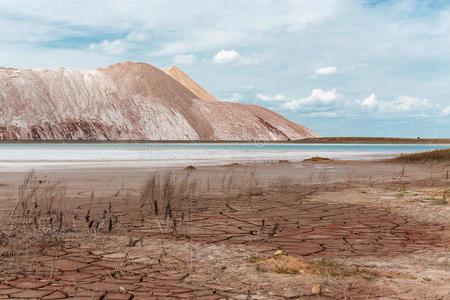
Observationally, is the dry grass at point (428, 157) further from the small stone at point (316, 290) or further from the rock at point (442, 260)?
the small stone at point (316, 290)

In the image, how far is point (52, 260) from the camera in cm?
537

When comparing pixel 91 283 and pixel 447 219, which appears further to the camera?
pixel 447 219

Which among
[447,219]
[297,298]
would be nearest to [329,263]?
[297,298]

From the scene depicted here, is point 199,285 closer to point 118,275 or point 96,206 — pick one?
point 118,275

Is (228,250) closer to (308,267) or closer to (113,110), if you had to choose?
(308,267)

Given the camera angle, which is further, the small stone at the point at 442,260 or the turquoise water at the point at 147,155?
the turquoise water at the point at 147,155

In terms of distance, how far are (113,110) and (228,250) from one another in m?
109

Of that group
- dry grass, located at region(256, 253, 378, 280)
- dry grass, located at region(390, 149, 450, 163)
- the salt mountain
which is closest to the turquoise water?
dry grass, located at region(390, 149, 450, 163)

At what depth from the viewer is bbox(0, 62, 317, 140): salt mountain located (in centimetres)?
10094

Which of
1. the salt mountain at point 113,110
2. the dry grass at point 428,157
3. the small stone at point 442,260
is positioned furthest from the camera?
the salt mountain at point 113,110

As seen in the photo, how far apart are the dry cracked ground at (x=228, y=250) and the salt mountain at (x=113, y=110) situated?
9578 cm

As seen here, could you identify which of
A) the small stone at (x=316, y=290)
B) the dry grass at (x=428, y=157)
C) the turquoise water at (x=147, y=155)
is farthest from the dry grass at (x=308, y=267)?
the dry grass at (x=428, y=157)

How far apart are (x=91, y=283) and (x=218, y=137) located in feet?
416

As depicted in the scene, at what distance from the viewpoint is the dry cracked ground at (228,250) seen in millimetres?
4367
